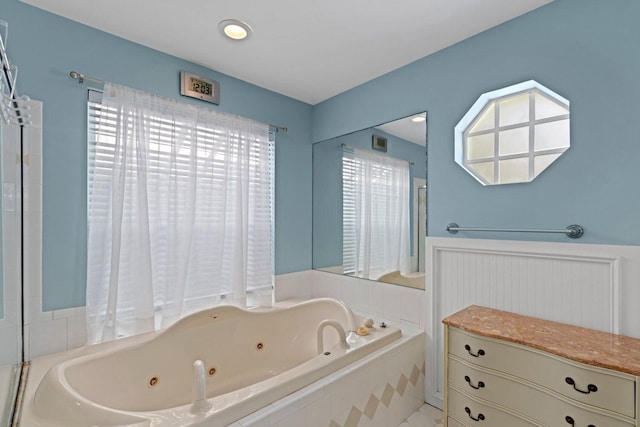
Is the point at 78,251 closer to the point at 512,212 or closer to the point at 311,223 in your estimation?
the point at 311,223

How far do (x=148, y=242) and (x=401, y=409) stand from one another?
187 centimetres

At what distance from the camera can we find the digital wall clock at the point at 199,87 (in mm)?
2138

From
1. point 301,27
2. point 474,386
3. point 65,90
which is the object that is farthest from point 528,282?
point 65,90

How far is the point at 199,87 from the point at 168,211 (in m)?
0.92

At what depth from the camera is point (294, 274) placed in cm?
282

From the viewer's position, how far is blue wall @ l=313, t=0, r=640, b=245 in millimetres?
1398

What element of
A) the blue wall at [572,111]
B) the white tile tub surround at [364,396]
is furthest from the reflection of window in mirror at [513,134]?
the white tile tub surround at [364,396]

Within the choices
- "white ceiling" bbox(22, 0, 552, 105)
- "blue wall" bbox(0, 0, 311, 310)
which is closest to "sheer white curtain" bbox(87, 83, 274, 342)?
"blue wall" bbox(0, 0, 311, 310)

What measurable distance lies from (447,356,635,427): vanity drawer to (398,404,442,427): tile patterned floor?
0.48m

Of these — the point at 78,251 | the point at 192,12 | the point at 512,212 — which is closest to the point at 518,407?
the point at 512,212

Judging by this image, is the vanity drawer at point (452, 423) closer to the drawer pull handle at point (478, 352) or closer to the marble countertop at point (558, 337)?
the drawer pull handle at point (478, 352)

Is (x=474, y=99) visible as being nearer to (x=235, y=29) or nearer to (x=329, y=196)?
(x=329, y=196)

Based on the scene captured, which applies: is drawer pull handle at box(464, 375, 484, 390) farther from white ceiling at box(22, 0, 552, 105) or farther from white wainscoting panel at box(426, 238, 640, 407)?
white ceiling at box(22, 0, 552, 105)

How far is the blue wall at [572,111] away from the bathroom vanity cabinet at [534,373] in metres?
0.48
